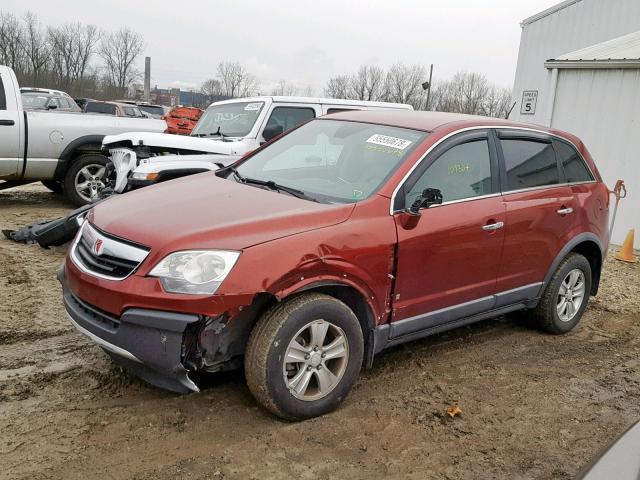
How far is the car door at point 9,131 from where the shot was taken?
27.1ft

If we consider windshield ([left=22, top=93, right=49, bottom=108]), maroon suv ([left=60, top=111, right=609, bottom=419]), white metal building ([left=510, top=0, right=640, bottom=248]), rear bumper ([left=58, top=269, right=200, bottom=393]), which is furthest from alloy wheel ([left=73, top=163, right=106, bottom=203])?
white metal building ([left=510, top=0, right=640, bottom=248])

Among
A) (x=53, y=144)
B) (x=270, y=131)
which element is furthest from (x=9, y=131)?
(x=270, y=131)

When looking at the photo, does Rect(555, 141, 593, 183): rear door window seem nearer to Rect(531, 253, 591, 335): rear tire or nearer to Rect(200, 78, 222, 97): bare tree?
Rect(531, 253, 591, 335): rear tire

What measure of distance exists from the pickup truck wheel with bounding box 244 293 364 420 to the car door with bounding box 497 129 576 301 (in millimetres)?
1554

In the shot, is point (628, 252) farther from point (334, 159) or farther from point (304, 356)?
point (304, 356)

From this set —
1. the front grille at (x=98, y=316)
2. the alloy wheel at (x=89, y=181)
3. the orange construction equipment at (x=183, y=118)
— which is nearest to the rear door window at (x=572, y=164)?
the front grille at (x=98, y=316)

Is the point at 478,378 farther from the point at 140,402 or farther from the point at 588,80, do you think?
the point at 588,80

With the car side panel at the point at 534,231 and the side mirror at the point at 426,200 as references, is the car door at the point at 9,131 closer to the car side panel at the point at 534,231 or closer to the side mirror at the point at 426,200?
the side mirror at the point at 426,200

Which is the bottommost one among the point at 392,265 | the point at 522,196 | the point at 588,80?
the point at 392,265

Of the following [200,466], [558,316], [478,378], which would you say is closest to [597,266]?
[558,316]

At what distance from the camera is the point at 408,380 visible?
13.4 ft

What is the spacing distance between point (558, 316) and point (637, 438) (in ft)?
10.1

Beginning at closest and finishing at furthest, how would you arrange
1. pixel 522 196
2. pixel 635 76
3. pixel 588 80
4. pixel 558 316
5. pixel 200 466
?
pixel 200 466
pixel 522 196
pixel 558 316
pixel 635 76
pixel 588 80

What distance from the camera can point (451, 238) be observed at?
3912mm
